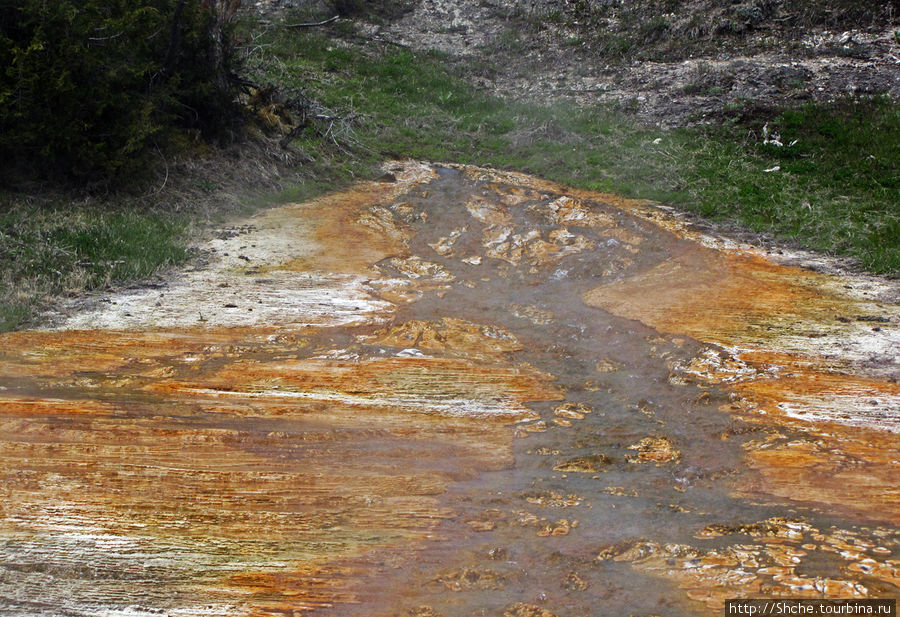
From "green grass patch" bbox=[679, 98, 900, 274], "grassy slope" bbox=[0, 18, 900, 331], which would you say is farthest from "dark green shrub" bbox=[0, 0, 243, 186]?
"green grass patch" bbox=[679, 98, 900, 274]

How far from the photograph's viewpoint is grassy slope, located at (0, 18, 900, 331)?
26.6 feet

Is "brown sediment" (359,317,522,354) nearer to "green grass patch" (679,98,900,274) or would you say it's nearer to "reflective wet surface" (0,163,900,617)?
"reflective wet surface" (0,163,900,617)

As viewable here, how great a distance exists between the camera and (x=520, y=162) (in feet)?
39.3

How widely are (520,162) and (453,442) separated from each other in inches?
293

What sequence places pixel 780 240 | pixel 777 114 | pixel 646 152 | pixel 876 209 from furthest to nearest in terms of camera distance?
pixel 777 114, pixel 646 152, pixel 876 209, pixel 780 240

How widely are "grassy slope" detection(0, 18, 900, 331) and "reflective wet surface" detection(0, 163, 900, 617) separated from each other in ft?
3.08

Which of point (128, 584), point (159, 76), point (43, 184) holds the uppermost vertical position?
point (159, 76)

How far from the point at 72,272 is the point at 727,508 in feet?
19.5

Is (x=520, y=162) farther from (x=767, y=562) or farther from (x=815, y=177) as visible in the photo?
(x=767, y=562)

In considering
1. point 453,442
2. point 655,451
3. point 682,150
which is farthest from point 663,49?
point 453,442

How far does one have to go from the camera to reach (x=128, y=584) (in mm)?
3920

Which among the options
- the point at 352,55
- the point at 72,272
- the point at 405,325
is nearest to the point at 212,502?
the point at 405,325

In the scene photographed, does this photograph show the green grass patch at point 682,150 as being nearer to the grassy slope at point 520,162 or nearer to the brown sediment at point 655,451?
the grassy slope at point 520,162

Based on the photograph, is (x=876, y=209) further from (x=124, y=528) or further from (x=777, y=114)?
(x=124, y=528)
